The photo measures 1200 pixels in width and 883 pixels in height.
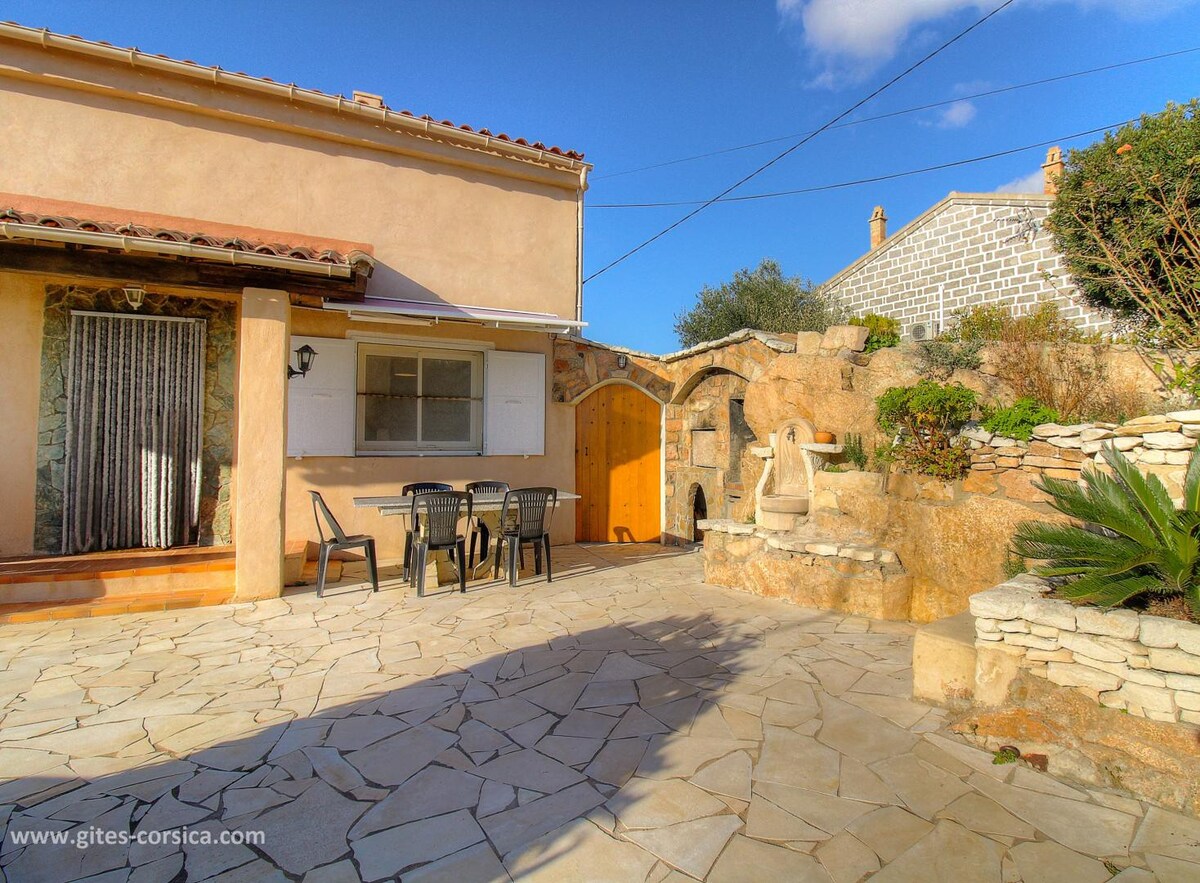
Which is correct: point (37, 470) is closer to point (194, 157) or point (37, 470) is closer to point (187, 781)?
point (194, 157)

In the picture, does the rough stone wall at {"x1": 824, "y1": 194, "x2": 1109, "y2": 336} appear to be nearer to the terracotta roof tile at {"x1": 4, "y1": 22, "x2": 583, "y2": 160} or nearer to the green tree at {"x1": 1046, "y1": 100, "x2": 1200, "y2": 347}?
the green tree at {"x1": 1046, "y1": 100, "x2": 1200, "y2": 347}

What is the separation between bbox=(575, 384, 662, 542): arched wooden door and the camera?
11.0 m

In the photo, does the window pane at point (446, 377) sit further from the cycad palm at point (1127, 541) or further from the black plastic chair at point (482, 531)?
the cycad palm at point (1127, 541)

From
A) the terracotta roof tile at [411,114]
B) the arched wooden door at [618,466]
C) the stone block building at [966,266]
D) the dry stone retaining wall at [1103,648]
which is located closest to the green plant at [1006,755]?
the dry stone retaining wall at [1103,648]

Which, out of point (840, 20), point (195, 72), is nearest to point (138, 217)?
point (195, 72)

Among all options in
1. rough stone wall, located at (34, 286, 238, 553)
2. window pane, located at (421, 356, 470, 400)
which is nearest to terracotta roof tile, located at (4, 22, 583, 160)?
rough stone wall, located at (34, 286, 238, 553)

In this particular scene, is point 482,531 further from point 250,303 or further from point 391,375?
point 250,303

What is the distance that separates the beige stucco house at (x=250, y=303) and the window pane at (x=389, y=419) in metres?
0.04

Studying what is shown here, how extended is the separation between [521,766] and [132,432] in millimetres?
7675

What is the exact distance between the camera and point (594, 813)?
3.03m

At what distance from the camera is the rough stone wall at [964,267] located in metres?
13.5

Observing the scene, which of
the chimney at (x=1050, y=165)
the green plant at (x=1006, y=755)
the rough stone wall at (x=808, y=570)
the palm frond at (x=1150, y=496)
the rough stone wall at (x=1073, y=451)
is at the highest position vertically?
the chimney at (x=1050, y=165)

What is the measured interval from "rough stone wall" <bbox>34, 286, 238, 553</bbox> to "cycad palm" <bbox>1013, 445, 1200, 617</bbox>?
976 cm

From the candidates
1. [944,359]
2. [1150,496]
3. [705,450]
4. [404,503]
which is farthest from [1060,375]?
[404,503]
